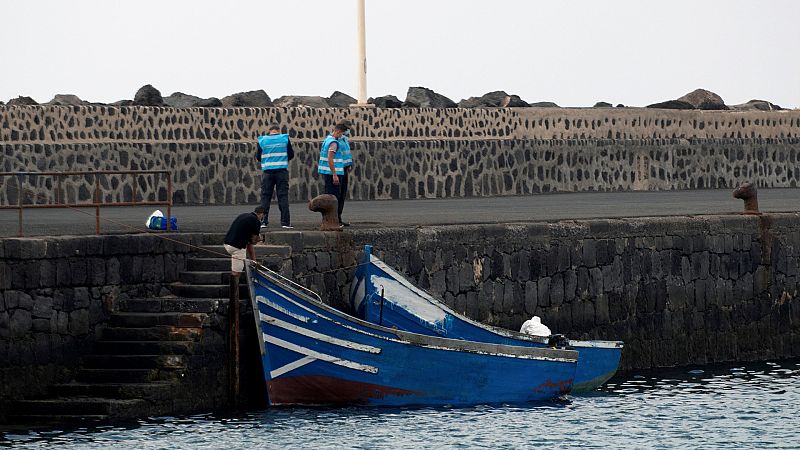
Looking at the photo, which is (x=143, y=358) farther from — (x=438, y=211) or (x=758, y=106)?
(x=758, y=106)

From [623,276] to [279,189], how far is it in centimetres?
457

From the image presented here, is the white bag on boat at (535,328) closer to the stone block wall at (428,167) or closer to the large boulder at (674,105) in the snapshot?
the stone block wall at (428,167)

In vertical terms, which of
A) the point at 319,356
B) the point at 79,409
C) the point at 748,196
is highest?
the point at 748,196

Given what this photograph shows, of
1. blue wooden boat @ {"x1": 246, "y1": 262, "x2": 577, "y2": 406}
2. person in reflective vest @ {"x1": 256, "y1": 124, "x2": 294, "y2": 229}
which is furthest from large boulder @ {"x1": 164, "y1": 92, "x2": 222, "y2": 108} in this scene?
blue wooden boat @ {"x1": 246, "y1": 262, "x2": 577, "y2": 406}

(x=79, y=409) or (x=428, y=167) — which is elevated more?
(x=428, y=167)

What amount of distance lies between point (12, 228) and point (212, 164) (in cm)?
843

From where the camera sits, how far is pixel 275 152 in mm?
23953

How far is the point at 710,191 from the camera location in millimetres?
36938

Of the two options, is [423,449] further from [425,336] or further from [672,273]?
[672,273]

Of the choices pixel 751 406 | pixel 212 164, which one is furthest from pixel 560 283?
pixel 212 164

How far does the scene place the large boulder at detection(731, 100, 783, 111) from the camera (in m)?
46.6

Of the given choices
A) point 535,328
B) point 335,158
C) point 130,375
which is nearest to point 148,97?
point 335,158

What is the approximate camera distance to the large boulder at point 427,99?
131 feet

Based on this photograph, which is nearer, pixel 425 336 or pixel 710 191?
pixel 425 336
